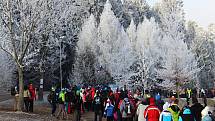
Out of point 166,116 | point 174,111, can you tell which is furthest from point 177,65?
point 166,116

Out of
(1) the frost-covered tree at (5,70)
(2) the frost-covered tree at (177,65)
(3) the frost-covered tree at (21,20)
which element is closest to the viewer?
(3) the frost-covered tree at (21,20)

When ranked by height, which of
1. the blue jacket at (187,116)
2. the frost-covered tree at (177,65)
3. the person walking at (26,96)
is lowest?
the blue jacket at (187,116)

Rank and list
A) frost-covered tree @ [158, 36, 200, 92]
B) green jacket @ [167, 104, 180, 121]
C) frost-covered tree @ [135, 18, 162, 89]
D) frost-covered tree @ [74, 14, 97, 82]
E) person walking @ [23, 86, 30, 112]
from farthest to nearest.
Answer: frost-covered tree @ [135, 18, 162, 89] → frost-covered tree @ [74, 14, 97, 82] → frost-covered tree @ [158, 36, 200, 92] → person walking @ [23, 86, 30, 112] → green jacket @ [167, 104, 180, 121]

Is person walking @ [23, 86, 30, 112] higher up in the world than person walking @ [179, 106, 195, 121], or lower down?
higher up

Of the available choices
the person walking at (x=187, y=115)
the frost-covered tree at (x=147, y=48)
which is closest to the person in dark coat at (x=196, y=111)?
the person walking at (x=187, y=115)

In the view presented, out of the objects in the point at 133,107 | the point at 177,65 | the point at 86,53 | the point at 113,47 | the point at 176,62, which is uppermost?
the point at 113,47

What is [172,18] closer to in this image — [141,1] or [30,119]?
[141,1]

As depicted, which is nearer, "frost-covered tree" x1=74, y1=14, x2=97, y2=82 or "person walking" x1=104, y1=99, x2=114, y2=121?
"person walking" x1=104, y1=99, x2=114, y2=121

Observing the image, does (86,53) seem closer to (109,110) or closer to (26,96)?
(26,96)

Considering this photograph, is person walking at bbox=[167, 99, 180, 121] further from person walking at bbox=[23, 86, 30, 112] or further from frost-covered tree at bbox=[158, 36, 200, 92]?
frost-covered tree at bbox=[158, 36, 200, 92]

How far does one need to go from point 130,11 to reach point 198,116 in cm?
6146

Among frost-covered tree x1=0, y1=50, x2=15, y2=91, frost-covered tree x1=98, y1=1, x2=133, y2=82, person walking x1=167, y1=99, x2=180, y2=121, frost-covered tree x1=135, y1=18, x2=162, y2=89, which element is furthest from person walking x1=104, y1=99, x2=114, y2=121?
frost-covered tree x1=0, y1=50, x2=15, y2=91

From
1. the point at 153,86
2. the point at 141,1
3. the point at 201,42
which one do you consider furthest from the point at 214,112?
the point at 201,42

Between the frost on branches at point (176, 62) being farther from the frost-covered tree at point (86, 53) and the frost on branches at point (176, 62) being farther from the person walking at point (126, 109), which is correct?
the person walking at point (126, 109)
